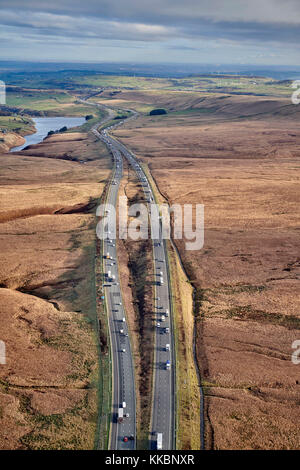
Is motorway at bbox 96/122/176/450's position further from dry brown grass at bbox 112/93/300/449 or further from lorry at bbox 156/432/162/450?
dry brown grass at bbox 112/93/300/449

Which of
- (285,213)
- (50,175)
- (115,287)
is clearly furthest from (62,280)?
(50,175)

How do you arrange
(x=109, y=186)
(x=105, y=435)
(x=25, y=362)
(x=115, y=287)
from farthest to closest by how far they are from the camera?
(x=109, y=186)
(x=115, y=287)
(x=25, y=362)
(x=105, y=435)

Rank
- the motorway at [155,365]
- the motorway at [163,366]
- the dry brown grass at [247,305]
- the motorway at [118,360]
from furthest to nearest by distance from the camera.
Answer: the dry brown grass at [247,305]
the motorway at [163,366]
the motorway at [155,365]
the motorway at [118,360]

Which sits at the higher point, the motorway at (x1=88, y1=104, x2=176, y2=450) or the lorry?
the motorway at (x1=88, y1=104, x2=176, y2=450)

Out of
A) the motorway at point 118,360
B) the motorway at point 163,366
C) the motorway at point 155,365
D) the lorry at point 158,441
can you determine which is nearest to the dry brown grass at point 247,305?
the motorway at point 163,366

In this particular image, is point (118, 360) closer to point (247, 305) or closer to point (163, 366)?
point (163, 366)

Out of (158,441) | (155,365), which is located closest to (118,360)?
(155,365)

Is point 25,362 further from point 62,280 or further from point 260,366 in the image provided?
point 260,366

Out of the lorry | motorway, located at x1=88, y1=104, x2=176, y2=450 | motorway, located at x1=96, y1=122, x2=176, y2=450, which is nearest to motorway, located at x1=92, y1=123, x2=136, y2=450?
motorway, located at x1=88, y1=104, x2=176, y2=450

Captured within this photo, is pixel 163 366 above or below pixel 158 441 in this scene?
above

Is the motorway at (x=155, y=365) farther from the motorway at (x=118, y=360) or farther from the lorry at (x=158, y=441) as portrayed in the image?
the lorry at (x=158, y=441)

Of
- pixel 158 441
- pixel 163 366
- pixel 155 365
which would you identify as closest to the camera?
pixel 158 441
